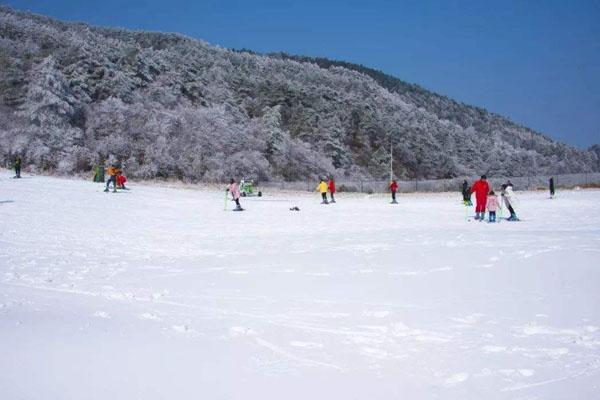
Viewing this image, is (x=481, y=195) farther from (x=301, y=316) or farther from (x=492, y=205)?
(x=301, y=316)

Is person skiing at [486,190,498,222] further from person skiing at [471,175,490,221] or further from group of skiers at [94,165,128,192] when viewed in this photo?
group of skiers at [94,165,128,192]

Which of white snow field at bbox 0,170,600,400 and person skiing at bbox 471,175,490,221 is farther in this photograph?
person skiing at bbox 471,175,490,221

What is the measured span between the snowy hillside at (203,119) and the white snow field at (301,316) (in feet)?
110

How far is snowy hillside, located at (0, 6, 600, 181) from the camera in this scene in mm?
46094

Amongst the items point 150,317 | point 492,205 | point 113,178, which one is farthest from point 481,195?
point 113,178

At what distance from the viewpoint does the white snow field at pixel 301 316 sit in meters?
4.70

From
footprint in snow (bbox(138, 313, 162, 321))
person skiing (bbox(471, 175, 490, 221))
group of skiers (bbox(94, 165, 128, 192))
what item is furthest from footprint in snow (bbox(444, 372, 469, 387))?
group of skiers (bbox(94, 165, 128, 192))

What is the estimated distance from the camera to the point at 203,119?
2180 inches

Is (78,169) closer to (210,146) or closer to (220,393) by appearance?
(210,146)

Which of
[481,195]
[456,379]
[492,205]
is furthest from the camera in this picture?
[481,195]

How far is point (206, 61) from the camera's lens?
82688mm

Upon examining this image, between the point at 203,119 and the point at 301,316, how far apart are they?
50.5m

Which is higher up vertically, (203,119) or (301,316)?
(203,119)

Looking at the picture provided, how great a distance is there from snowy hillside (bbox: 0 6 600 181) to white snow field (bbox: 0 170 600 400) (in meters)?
33.6
